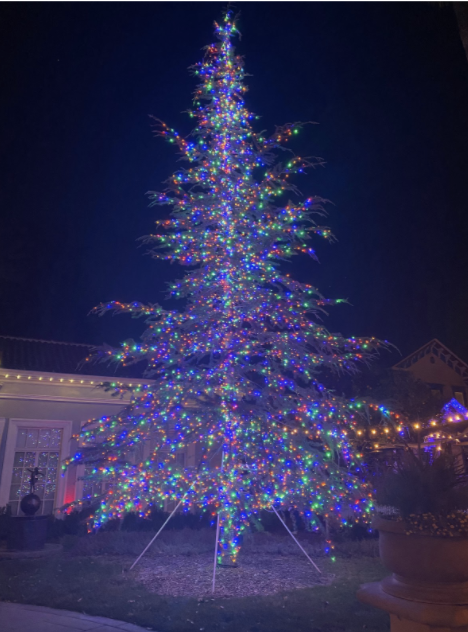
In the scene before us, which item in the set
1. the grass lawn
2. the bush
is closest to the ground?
the grass lawn

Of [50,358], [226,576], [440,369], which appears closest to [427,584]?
[226,576]

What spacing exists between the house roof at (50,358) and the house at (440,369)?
51.9 feet

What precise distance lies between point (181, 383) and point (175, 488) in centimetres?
177

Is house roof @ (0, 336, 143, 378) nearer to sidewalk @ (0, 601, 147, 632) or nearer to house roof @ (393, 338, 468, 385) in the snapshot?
sidewalk @ (0, 601, 147, 632)

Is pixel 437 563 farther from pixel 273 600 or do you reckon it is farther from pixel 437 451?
pixel 273 600

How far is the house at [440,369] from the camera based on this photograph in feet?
84.7

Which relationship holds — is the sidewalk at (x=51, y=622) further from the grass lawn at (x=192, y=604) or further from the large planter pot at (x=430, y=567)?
the large planter pot at (x=430, y=567)

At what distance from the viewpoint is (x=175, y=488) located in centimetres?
806

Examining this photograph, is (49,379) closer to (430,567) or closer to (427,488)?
(427,488)

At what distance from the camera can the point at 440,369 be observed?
26578mm

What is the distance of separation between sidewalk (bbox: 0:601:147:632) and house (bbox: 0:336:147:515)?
6940 millimetres

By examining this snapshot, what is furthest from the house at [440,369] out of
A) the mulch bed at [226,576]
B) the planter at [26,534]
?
the planter at [26,534]

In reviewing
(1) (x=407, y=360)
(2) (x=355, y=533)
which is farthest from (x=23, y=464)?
(1) (x=407, y=360)

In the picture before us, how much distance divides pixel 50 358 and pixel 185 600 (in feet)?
34.9
